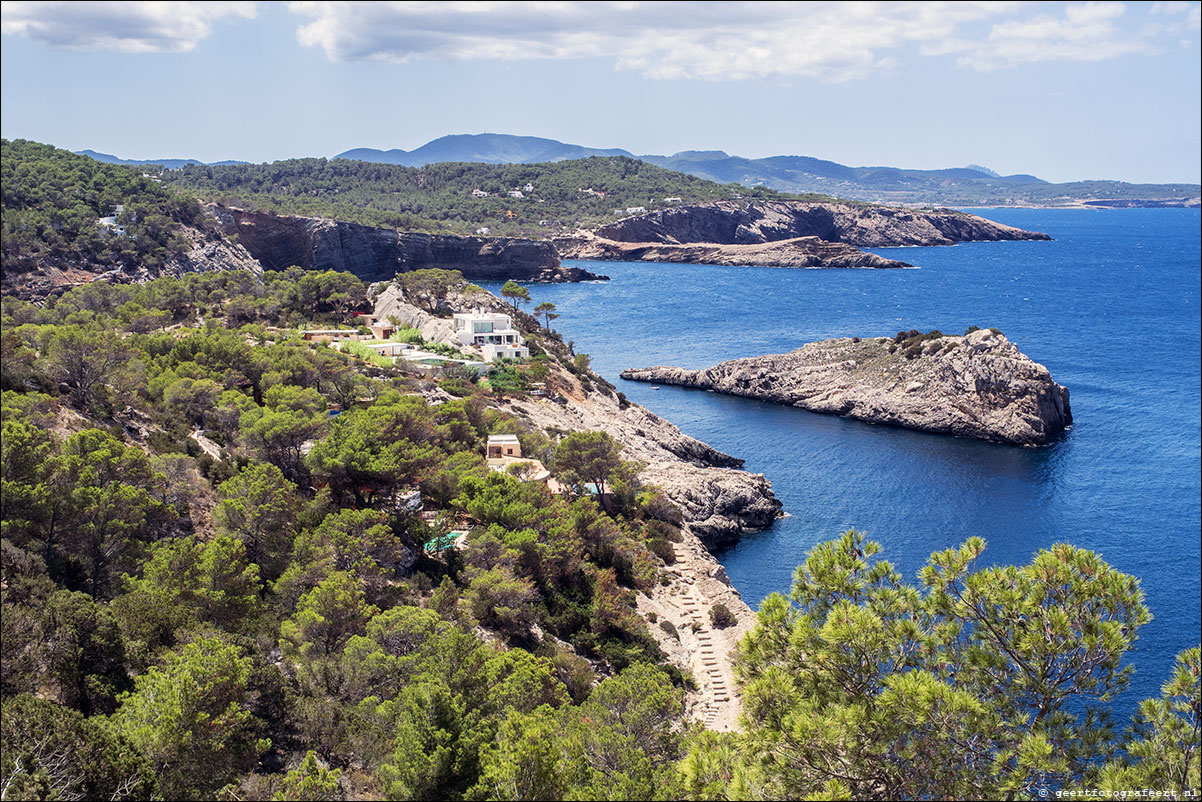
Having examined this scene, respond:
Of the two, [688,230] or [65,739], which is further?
[688,230]

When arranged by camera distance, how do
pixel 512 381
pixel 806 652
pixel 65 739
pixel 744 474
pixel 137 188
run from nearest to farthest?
1. pixel 806 652
2. pixel 65 739
3. pixel 744 474
4. pixel 512 381
5. pixel 137 188

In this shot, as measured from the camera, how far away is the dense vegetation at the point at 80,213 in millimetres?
69375

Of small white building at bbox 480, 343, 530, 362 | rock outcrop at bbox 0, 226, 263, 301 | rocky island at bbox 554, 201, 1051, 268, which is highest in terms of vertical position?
rocky island at bbox 554, 201, 1051, 268

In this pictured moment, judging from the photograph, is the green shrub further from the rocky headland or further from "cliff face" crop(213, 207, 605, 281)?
"cliff face" crop(213, 207, 605, 281)

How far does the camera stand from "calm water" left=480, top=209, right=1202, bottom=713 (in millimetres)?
40625

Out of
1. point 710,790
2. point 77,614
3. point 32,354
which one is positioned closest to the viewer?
point 710,790

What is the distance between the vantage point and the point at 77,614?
17016mm

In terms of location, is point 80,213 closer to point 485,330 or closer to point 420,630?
point 485,330

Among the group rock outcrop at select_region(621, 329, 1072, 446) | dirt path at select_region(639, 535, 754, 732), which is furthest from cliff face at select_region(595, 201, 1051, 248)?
dirt path at select_region(639, 535, 754, 732)

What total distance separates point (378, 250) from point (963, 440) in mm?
93362

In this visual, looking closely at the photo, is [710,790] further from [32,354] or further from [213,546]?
[32,354]

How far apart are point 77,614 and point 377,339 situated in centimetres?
4559

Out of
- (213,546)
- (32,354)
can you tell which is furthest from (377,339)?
(213,546)

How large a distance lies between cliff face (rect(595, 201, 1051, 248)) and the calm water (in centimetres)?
3972
